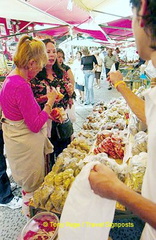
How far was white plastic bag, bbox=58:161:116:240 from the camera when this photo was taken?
851 mm

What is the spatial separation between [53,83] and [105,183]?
1.79m

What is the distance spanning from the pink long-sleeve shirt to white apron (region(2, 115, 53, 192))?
0.25 ft

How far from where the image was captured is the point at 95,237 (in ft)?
2.85

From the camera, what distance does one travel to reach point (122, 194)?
2.11 feet

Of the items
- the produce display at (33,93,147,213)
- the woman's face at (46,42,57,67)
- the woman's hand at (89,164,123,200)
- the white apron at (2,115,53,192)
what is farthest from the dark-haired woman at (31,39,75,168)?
the woman's hand at (89,164,123,200)

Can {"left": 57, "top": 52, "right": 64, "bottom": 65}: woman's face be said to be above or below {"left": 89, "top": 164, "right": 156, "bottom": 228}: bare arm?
above

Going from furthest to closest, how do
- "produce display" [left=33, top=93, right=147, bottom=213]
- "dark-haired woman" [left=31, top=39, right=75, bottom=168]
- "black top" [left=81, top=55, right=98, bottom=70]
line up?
1. "black top" [left=81, top=55, right=98, bottom=70]
2. "dark-haired woman" [left=31, top=39, right=75, bottom=168]
3. "produce display" [left=33, top=93, right=147, bottom=213]

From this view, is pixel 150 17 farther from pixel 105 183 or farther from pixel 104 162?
pixel 104 162

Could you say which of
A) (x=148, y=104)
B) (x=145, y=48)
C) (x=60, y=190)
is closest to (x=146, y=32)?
(x=145, y=48)

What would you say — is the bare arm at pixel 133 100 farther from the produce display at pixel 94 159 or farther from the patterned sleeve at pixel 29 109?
the patterned sleeve at pixel 29 109

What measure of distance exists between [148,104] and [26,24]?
3.86 m

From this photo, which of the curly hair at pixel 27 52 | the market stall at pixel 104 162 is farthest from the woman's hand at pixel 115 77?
the curly hair at pixel 27 52

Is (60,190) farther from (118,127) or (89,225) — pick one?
(118,127)

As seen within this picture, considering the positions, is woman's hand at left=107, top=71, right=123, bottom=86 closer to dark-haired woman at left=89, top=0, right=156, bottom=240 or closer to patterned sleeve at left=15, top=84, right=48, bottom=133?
patterned sleeve at left=15, top=84, right=48, bottom=133
